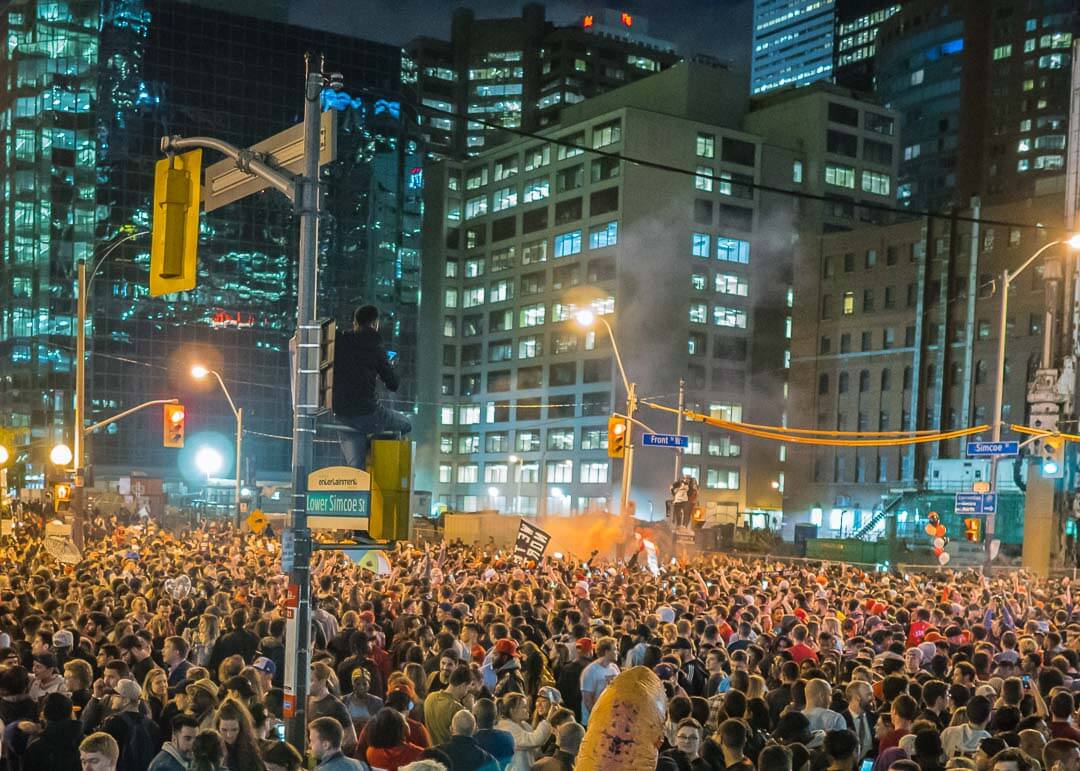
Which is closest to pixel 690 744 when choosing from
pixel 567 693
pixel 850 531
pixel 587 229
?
pixel 567 693

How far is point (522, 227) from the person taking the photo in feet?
375

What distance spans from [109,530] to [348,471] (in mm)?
36055

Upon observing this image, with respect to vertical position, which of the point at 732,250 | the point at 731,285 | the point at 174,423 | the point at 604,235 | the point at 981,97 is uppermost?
the point at 981,97

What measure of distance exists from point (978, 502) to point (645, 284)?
240 feet

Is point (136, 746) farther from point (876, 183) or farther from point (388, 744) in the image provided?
point (876, 183)

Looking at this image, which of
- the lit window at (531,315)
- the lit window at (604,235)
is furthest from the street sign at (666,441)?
the lit window at (531,315)

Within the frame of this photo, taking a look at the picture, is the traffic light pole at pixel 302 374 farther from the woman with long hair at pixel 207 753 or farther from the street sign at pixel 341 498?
the woman with long hair at pixel 207 753

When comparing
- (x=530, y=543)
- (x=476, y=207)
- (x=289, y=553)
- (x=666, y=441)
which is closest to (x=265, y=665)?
(x=289, y=553)

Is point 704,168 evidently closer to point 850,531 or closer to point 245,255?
point 850,531

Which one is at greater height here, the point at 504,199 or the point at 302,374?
the point at 504,199

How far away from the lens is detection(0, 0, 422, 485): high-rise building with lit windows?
360 ft

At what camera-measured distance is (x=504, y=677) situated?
1198 cm

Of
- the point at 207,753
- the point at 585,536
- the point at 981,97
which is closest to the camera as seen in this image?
the point at 207,753

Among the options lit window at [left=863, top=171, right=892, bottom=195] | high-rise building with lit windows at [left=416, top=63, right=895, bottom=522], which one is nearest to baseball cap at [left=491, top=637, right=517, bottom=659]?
high-rise building with lit windows at [left=416, top=63, right=895, bottom=522]
